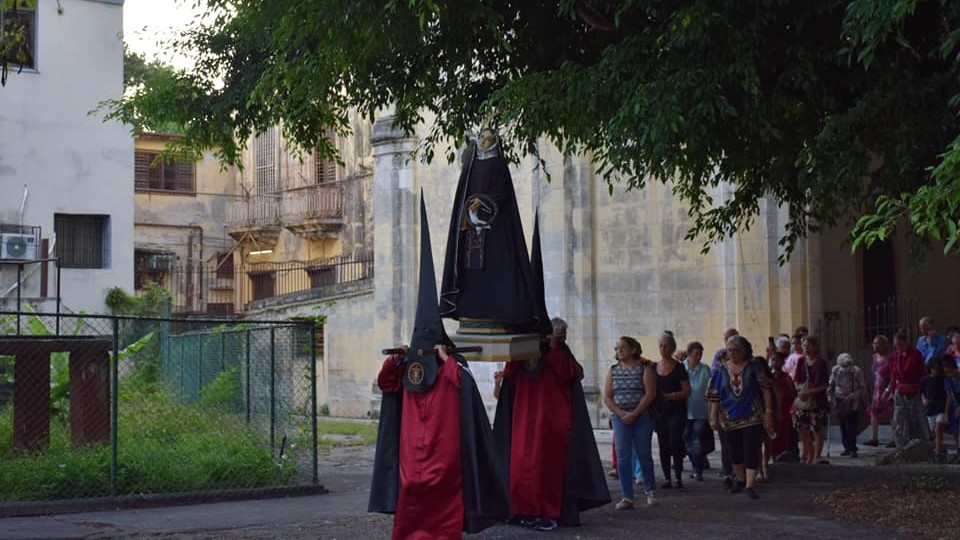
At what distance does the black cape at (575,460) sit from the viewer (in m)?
11.1

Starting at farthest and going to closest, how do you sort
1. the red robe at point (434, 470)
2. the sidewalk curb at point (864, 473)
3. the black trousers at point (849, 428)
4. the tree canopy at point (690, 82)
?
the black trousers at point (849, 428) → the sidewalk curb at point (864, 473) → the tree canopy at point (690, 82) → the red robe at point (434, 470)

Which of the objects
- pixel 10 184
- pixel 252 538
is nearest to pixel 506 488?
pixel 252 538

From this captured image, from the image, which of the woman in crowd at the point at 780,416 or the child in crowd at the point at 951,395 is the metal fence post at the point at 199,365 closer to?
the woman in crowd at the point at 780,416

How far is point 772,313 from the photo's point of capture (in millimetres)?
20078

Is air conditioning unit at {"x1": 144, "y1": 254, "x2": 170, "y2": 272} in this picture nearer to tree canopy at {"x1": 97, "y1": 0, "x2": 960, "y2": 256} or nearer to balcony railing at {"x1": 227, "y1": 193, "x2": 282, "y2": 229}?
balcony railing at {"x1": 227, "y1": 193, "x2": 282, "y2": 229}

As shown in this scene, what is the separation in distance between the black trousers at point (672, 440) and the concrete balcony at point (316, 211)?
28.9m

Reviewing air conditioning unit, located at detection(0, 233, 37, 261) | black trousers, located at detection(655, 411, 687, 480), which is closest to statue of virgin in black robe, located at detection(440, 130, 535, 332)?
black trousers, located at detection(655, 411, 687, 480)

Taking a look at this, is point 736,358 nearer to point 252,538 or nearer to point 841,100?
point 841,100

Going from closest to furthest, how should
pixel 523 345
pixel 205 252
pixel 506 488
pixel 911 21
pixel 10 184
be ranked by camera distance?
pixel 506 488, pixel 523 345, pixel 911 21, pixel 10 184, pixel 205 252

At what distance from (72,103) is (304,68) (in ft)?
58.9

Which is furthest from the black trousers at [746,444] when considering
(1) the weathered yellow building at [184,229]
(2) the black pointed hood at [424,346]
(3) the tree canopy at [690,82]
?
(1) the weathered yellow building at [184,229]

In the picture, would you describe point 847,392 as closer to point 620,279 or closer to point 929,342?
point 929,342

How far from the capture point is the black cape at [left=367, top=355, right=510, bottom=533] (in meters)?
9.69

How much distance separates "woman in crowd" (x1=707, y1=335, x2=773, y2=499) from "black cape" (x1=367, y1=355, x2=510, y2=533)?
3889 millimetres
